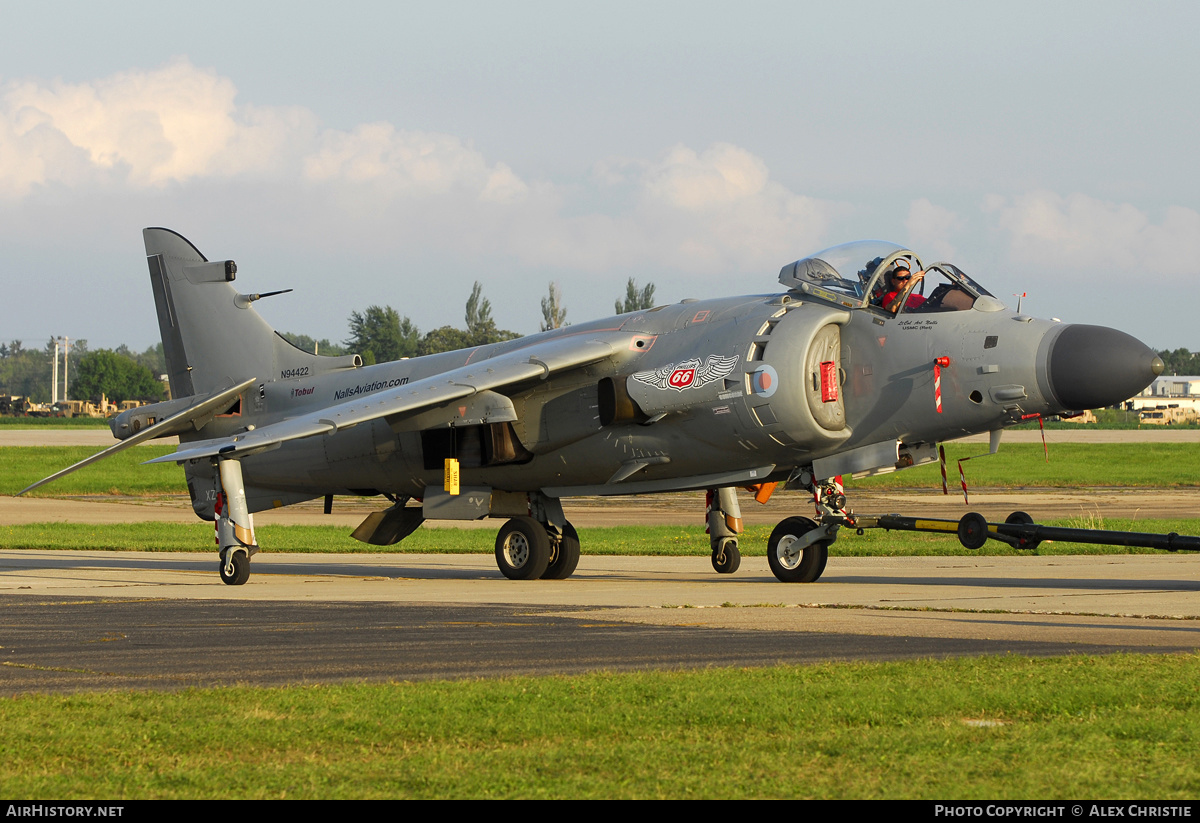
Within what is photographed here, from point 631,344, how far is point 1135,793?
42.0 ft

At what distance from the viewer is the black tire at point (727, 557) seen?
19328 millimetres

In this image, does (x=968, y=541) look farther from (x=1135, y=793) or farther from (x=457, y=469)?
(x=1135, y=793)

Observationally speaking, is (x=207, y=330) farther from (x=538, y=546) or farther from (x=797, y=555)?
(x=797, y=555)

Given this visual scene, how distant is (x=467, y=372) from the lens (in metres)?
17.8

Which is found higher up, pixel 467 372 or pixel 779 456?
pixel 467 372

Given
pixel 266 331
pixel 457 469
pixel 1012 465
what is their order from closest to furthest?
pixel 457 469 < pixel 266 331 < pixel 1012 465

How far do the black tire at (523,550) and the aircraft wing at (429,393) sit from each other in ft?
7.70

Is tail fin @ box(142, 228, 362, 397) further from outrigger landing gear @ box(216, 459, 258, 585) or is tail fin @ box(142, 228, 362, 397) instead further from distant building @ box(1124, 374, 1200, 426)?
distant building @ box(1124, 374, 1200, 426)

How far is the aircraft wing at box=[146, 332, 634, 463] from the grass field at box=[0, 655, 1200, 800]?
8894 millimetres

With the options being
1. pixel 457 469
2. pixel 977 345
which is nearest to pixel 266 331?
pixel 457 469

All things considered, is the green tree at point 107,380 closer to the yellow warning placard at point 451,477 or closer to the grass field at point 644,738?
the yellow warning placard at point 451,477

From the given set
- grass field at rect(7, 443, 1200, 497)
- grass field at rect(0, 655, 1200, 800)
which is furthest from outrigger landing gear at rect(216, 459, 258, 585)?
grass field at rect(7, 443, 1200, 497)

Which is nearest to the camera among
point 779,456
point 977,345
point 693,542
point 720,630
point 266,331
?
point 720,630

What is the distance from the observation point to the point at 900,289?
54.7 feet
